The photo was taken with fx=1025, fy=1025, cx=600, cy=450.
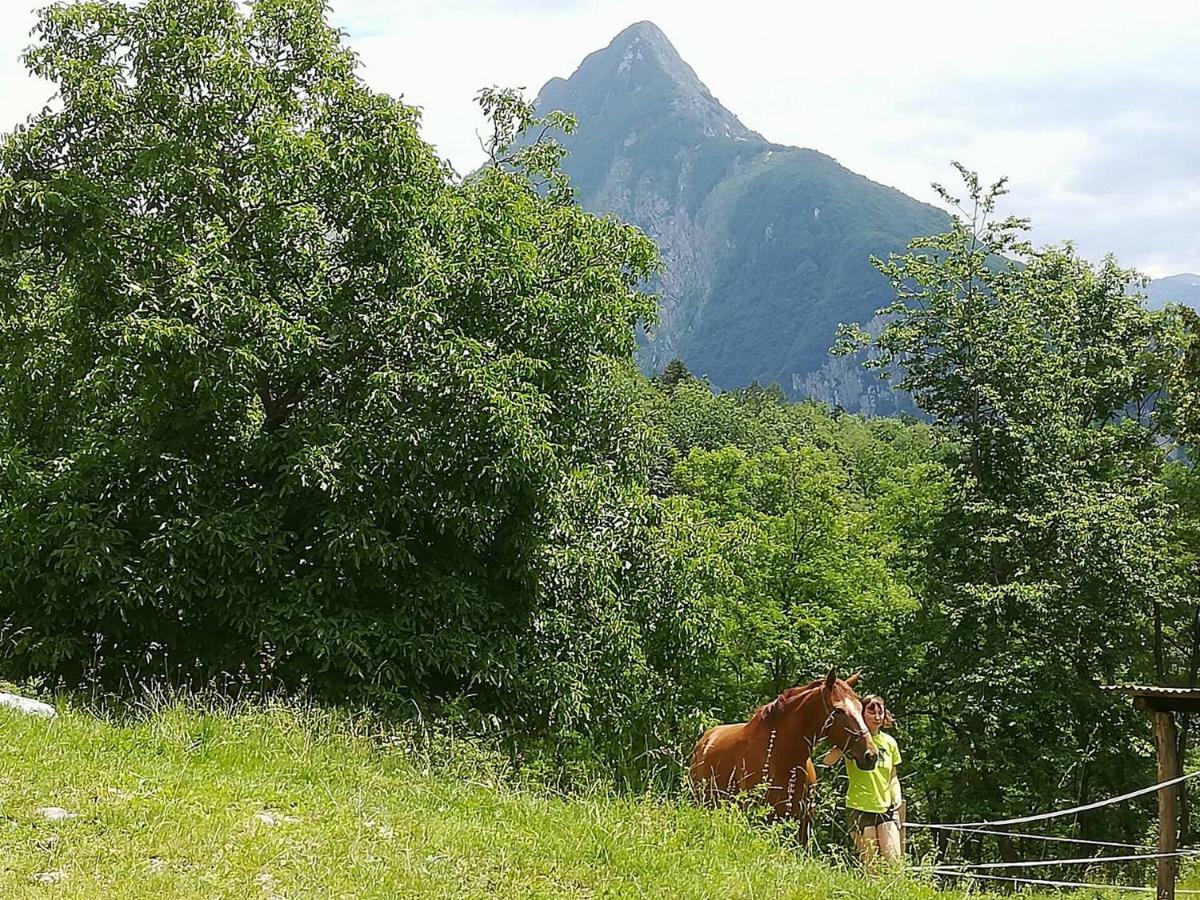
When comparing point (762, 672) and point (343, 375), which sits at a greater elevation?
point (343, 375)

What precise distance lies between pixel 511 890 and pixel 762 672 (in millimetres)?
18940

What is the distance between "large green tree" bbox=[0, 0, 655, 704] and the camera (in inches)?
415

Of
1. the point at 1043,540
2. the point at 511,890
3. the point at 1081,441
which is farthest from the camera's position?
the point at 1081,441

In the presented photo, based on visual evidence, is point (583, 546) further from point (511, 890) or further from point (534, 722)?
point (511, 890)

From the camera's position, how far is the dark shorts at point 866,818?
8202 mm

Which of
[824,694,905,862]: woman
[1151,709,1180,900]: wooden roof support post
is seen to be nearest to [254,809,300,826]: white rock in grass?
[824,694,905,862]: woman

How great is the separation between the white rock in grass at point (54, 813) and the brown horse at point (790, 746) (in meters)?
4.64

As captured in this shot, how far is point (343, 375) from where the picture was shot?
1175cm

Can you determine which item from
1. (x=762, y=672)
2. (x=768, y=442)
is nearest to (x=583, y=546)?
(x=762, y=672)

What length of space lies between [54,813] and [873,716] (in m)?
6.06

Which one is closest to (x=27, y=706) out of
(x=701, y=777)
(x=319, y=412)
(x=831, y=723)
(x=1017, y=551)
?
(x=319, y=412)

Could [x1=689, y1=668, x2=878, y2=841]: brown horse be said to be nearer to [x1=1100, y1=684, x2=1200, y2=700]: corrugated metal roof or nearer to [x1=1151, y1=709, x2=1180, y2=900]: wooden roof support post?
[x1=1100, y1=684, x2=1200, y2=700]: corrugated metal roof

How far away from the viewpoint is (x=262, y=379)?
1141 centimetres

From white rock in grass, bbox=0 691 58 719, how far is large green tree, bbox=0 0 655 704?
2507 mm
